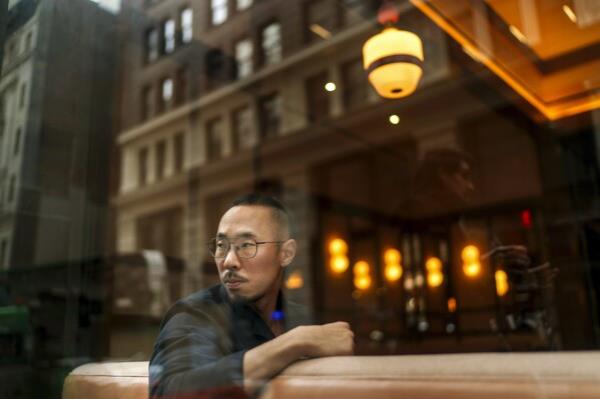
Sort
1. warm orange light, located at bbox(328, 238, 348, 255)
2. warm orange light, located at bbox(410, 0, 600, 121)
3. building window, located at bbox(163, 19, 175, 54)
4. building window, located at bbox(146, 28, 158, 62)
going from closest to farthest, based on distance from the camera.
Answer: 1. building window, located at bbox(163, 19, 175, 54)
2. building window, located at bbox(146, 28, 158, 62)
3. warm orange light, located at bbox(410, 0, 600, 121)
4. warm orange light, located at bbox(328, 238, 348, 255)

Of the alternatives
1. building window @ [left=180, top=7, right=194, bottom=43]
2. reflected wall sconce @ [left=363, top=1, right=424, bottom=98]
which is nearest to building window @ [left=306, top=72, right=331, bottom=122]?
reflected wall sconce @ [left=363, top=1, right=424, bottom=98]

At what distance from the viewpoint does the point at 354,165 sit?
10422 millimetres

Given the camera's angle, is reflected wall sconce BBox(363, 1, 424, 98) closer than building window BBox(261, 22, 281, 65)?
Yes

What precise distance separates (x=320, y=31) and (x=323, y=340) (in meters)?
6.47

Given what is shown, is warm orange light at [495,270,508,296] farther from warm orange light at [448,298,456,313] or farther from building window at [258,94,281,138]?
building window at [258,94,281,138]

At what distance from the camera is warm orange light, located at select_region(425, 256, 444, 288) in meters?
7.87

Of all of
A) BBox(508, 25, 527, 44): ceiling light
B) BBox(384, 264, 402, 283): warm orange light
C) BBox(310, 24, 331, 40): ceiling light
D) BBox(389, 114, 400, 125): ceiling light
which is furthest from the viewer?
BBox(384, 264, 402, 283): warm orange light

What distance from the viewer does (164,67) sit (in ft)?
17.8

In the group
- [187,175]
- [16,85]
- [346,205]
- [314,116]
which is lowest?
[16,85]

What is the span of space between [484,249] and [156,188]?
27.3 feet

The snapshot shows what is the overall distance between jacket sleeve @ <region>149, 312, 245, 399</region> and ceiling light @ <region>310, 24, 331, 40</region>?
5815 millimetres

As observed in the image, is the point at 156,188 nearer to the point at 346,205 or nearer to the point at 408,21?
the point at 346,205

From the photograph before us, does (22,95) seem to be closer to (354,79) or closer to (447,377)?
(447,377)

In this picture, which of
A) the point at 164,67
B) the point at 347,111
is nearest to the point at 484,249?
the point at 164,67
